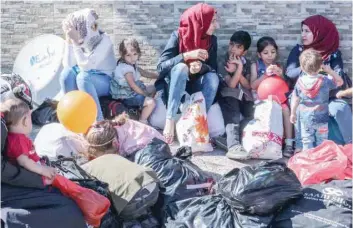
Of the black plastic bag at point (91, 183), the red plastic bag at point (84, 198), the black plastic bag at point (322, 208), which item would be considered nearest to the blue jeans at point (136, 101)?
the black plastic bag at point (91, 183)

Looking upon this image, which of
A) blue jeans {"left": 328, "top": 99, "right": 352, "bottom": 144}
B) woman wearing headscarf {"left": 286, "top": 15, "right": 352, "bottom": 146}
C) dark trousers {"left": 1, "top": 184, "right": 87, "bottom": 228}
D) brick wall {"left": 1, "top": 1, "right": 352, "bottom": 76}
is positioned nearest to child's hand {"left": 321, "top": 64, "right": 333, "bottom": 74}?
woman wearing headscarf {"left": 286, "top": 15, "right": 352, "bottom": 146}

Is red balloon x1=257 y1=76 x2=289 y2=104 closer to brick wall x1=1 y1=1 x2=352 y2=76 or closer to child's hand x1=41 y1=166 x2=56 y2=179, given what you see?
brick wall x1=1 y1=1 x2=352 y2=76

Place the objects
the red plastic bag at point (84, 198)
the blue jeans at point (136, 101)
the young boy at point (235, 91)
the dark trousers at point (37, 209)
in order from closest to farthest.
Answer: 1. the dark trousers at point (37, 209)
2. the red plastic bag at point (84, 198)
3. the young boy at point (235, 91)
4. the blue jeans at point (136, 101)

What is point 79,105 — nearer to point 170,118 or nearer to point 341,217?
Result: point 170,118

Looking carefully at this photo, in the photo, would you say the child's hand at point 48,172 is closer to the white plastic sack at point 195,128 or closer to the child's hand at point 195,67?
the white plastic sack at point 195,128

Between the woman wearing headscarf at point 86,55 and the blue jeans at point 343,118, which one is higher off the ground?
the woman wearing headscarf at point 86,55

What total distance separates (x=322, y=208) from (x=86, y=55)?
2688mm

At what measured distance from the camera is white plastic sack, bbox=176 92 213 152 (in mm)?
5262

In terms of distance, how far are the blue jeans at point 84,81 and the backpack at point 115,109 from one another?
10 cm

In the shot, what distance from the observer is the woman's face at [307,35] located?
5.68 m

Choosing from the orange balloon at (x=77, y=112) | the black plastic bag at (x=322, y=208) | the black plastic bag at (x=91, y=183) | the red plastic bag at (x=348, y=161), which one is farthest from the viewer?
the orange balloon at (x=77, y=112)

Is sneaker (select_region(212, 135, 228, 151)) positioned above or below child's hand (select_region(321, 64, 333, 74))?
below

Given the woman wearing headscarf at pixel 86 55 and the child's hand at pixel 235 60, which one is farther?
the child's hand at pixel 235 60

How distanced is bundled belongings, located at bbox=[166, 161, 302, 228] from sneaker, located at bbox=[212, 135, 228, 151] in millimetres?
1251
